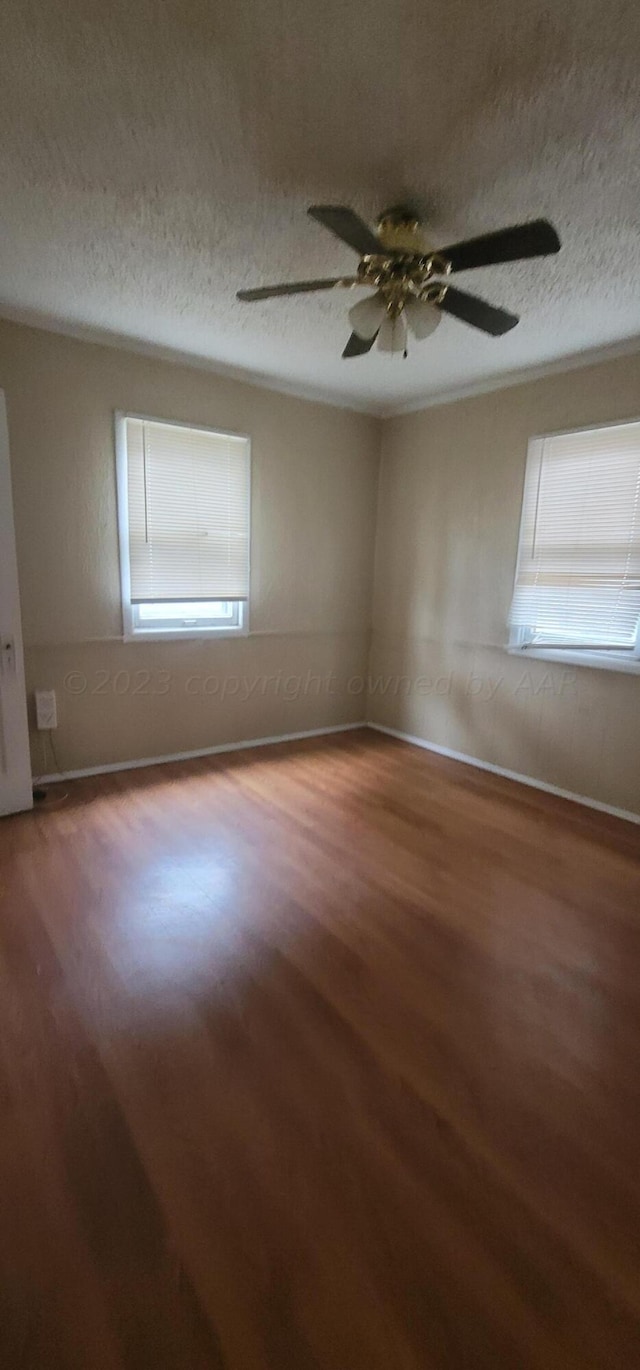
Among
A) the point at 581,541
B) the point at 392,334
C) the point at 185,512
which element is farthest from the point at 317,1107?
the point at 185,512

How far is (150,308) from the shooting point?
2836mm

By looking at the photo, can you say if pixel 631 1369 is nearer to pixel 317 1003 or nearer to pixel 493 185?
pixel 317 1003

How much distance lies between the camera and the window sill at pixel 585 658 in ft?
10.5

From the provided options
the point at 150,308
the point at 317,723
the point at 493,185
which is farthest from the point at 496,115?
the point at 317,723

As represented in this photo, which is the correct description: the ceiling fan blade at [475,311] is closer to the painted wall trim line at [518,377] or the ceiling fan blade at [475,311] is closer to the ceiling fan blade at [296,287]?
the ceiling fan blade at [296,287]

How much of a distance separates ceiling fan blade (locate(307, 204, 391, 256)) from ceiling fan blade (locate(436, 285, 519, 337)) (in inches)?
12.0

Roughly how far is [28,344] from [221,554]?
60.9 inches

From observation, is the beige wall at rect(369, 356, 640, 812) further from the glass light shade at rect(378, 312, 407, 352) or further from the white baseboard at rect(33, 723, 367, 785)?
the glass light shade at rect(378, 312, 407, 352)

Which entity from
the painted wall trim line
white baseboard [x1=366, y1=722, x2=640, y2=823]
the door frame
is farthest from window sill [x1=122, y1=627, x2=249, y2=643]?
the painted wall trim line

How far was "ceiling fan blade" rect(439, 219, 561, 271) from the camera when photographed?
61.7 inches

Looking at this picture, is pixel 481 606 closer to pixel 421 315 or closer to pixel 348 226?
pixel 421 315

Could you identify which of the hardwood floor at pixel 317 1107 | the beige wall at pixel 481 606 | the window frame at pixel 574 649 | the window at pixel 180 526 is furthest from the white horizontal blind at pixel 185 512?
the window frame at pixel 574 649

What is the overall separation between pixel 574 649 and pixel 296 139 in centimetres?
280

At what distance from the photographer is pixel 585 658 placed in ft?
11.2
